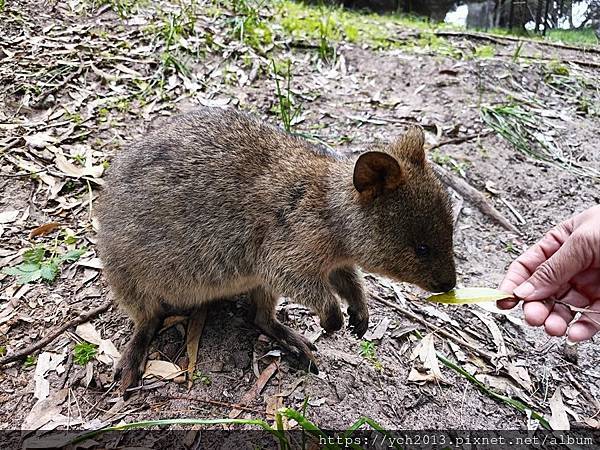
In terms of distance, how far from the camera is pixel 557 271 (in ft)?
10.2

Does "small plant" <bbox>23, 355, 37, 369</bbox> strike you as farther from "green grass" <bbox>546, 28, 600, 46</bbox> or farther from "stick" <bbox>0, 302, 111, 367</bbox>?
"green grass" <bbox>546, 28, 600, 46</bbox>

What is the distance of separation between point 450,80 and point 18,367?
558cm

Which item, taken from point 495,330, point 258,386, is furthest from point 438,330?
point 258,386

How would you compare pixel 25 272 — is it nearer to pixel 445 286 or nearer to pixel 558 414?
pixel 445 286

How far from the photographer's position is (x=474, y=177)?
5.63 meters

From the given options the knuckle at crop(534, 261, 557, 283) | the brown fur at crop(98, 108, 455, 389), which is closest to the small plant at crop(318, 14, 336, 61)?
the brown fur at crop(98, 108, 455, 389)

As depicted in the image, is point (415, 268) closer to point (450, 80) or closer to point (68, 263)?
point (68, 263)

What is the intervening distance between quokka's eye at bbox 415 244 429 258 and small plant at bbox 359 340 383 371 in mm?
858

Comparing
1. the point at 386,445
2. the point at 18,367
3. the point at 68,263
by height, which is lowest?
the point at 386,445

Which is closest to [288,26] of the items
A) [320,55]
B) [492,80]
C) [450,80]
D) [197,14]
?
[320,55]

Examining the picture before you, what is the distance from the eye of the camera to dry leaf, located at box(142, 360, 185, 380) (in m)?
3.46

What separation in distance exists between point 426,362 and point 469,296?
687 millimetres

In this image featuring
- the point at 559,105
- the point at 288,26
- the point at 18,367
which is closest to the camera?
the point at 18,367

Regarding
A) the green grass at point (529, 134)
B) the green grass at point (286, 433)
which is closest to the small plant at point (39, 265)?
the green grass at point (286, 433)
